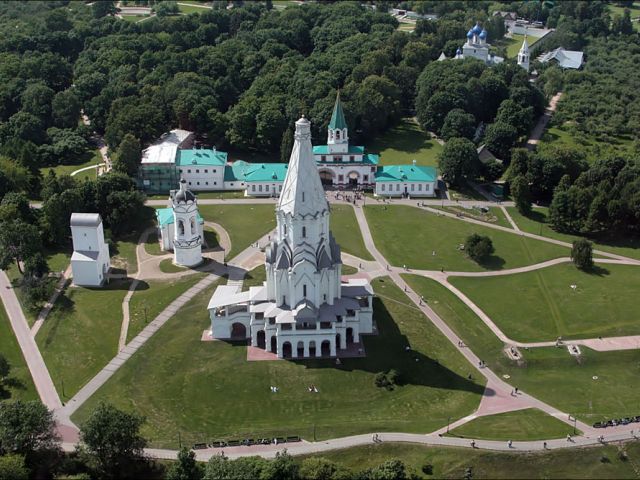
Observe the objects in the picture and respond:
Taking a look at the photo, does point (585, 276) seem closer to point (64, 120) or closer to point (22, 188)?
point (22, 188)

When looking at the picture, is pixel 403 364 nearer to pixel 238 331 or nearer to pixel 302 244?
pixel 302 244

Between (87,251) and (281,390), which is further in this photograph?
(87,251)

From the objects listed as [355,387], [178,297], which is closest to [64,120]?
[178,297]

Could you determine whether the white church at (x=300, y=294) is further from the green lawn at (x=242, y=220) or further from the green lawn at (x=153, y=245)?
the green lawn at (x=153, y=245)

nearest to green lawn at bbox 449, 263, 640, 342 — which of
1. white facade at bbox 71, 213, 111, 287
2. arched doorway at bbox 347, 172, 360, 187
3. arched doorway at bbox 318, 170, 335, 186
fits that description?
arched doorway at bbox 347, 172, 360, 187

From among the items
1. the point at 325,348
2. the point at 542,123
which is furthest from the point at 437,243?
the point at 542,123

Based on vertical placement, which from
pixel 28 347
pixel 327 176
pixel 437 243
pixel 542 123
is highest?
pixel 542 123

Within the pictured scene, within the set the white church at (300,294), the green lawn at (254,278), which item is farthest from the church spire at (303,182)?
the green lawn at (254,278)
